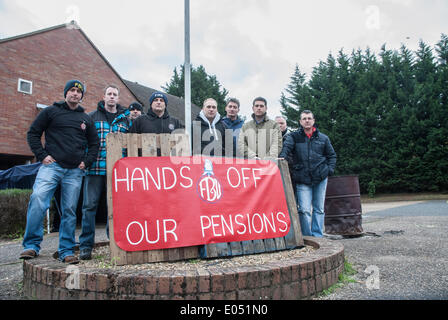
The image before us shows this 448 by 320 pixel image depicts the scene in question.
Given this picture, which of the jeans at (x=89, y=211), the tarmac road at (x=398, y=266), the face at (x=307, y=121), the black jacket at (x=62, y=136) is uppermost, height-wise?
the face at (x=307, y=121)

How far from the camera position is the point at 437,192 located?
69.6 feet

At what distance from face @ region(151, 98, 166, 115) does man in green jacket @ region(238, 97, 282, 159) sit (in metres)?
1.37

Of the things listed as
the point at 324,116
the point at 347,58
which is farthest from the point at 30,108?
the point at 347,58

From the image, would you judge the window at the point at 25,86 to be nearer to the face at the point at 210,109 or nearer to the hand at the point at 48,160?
the face at the point at 210,109

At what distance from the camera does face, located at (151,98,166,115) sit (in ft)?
13.3

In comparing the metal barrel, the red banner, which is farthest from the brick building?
the metal barrel

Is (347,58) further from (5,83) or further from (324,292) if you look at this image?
(324,292)

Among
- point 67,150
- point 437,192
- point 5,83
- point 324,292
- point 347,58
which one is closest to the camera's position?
point 324,292

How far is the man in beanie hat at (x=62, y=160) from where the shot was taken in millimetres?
3303

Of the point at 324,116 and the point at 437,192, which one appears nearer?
the point at 437,192

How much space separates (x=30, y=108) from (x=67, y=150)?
1274 cm

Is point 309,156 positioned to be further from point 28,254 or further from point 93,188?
point 28,254

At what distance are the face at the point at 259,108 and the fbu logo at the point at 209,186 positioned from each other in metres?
1.68

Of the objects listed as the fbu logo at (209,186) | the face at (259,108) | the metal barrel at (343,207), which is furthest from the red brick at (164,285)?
the metal barrel at (343,207)
